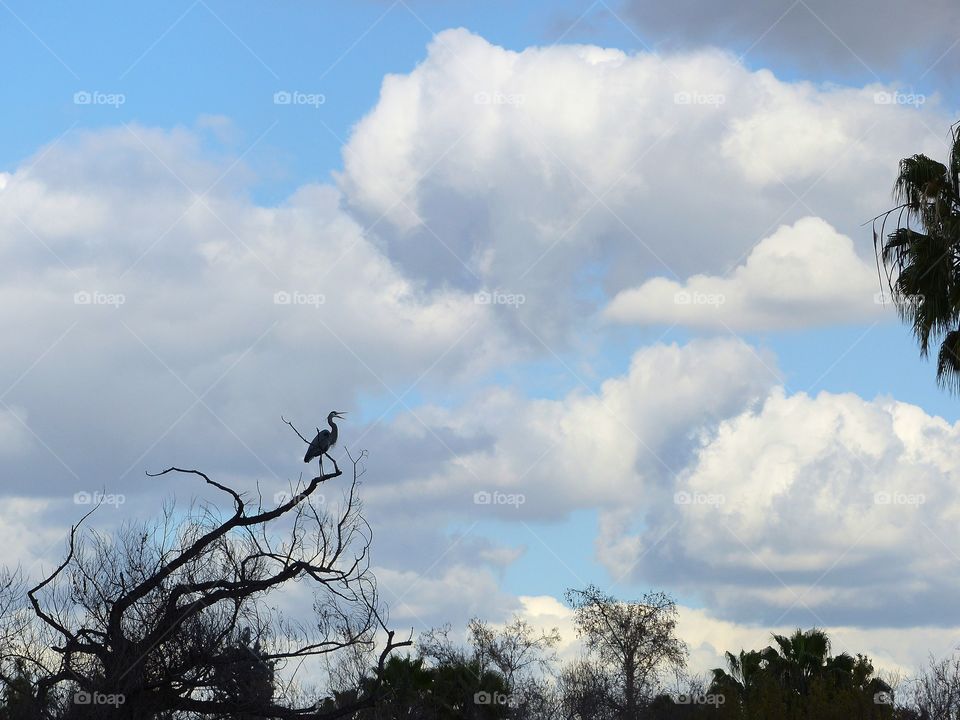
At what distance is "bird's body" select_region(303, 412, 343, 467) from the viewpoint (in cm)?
1732

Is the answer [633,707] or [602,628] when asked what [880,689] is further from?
[602,628]

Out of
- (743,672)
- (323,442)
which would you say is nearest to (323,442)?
(323,442)

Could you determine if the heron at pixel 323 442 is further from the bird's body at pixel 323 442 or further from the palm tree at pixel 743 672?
the palm tree at pixel 743 672

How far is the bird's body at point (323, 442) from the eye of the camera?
56.8ft

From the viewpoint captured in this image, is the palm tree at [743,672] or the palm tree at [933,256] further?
the palm tree at [743,672]

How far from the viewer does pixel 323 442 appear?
59.1ft

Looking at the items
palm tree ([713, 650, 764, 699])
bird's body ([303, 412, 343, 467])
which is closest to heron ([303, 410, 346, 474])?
bird's body ([303, 412, 343, 467])

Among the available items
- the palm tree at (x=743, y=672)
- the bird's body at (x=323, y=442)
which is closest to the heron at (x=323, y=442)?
the bird's body at (x=323, y=442)

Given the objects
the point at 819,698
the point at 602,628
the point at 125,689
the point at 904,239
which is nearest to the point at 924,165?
the point at 904,239

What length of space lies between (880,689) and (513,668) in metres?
16.1

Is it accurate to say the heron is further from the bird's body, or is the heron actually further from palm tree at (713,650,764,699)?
palm tree at (713,650,764,699)

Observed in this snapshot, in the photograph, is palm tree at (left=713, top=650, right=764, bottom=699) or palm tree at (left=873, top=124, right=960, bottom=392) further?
palm tree at (left=713, top=650, right=764, bottom=699)

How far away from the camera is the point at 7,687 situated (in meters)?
14.7

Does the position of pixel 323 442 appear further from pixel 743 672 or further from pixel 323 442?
pixel 743 672
